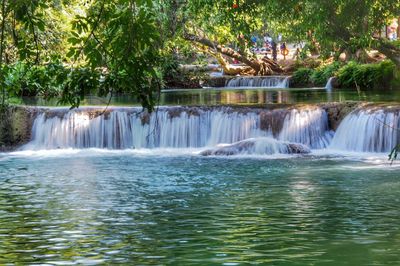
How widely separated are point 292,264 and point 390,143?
1114 centimetres

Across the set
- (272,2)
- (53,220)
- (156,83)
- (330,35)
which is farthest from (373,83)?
(156,83)

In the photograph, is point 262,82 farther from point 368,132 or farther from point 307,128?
point 368,132

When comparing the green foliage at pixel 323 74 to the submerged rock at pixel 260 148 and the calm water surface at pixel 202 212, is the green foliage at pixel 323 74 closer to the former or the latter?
the submerged rock at pixel 260 148

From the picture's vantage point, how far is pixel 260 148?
1966cm

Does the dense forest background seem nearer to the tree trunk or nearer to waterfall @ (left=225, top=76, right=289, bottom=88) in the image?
the tree trunk

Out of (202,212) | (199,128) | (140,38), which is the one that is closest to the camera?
(140,38)

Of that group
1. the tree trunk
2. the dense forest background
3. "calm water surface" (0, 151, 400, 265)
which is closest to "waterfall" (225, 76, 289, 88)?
the dense forest background

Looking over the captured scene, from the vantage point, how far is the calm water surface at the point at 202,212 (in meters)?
9.39

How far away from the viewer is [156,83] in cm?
671

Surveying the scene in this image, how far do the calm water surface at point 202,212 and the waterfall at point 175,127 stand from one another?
2804 mm

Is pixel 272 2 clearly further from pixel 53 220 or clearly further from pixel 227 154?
pixel 53 220

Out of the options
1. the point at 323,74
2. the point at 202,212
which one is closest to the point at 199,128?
the point at 202,212

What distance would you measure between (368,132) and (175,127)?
4740mm

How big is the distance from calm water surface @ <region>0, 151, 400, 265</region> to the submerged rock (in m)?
1.11
